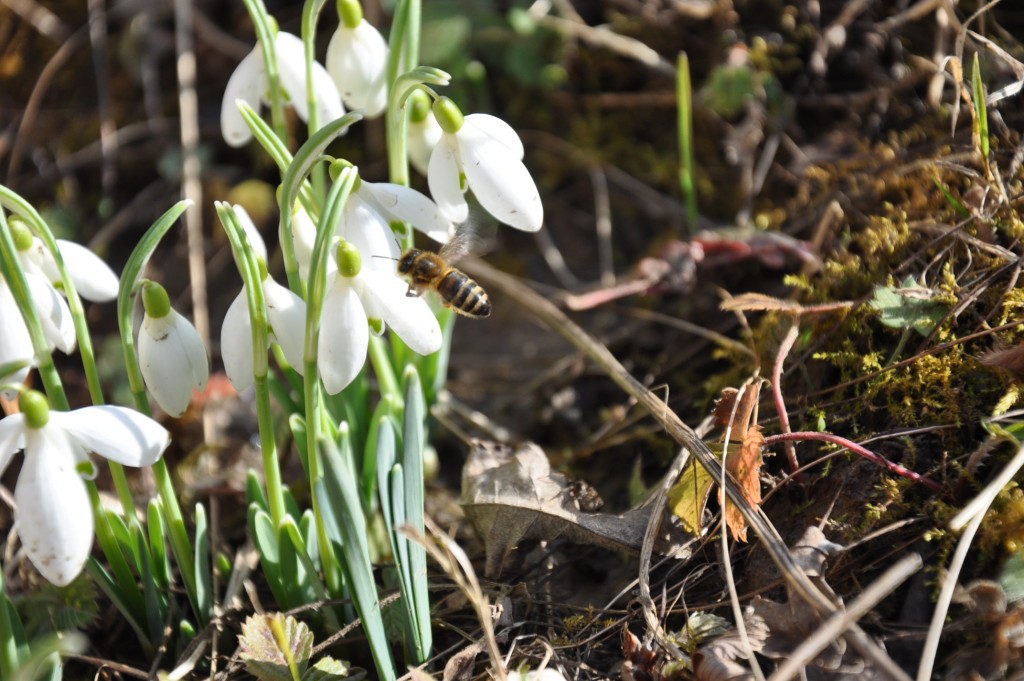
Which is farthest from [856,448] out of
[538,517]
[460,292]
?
[460,292]

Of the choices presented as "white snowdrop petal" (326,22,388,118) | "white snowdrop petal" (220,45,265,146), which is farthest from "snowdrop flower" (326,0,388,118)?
"white snowdrop petal" (220,45,265,146)

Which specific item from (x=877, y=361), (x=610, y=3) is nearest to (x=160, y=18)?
(x=610, y=3)

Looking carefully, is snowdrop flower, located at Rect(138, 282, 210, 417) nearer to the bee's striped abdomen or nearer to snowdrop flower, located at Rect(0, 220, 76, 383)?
snowdrop flower, located at Rect(0, 220, 76, 383)

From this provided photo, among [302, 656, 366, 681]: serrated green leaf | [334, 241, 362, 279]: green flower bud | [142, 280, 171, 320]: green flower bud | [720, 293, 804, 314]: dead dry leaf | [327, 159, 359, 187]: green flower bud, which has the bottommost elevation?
[302, 656, 366, 681]: serrated green leaf

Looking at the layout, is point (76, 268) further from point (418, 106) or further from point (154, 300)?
point (418, 106)

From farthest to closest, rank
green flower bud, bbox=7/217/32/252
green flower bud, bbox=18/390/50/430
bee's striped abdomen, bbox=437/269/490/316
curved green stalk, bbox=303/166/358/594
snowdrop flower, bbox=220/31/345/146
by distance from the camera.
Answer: snowdrop flower, bbox=220/31/345/146 < bee's striped abdomen, bbox=437/269/490/316 < green flower bud, bbox=7/217/32/252 < curved green stalk, bbox=303/166/358/594 < green flower bud, bbox=18/390/50/430

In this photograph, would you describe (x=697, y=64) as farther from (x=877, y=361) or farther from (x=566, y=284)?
(x=877, y=361)
